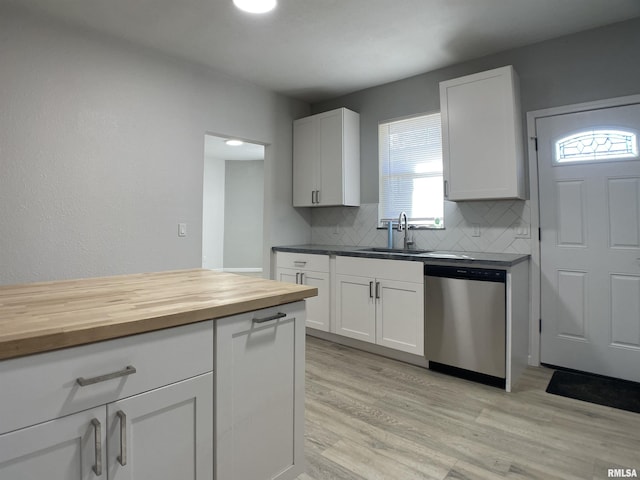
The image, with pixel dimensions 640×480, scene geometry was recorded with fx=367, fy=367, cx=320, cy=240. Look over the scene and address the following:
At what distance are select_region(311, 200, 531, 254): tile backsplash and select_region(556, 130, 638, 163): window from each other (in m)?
0.47

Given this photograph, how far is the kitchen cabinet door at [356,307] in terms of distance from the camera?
3295 mm

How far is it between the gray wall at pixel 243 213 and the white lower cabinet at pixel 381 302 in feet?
14.4

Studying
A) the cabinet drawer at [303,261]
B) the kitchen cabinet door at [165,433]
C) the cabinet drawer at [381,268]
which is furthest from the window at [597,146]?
the kitchen cabinet door at [165,433]

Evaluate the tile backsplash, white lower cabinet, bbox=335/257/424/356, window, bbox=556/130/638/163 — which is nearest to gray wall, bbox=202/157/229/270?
the tile backsplash

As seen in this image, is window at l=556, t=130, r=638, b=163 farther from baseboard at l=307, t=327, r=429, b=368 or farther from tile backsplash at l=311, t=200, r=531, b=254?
baseboard at l=307, t=327, r=429, b=368

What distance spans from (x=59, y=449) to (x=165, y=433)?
274mm

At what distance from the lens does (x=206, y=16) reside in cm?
265

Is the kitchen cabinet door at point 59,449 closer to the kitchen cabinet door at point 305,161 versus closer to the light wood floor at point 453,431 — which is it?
the light wood floor at point 453,431

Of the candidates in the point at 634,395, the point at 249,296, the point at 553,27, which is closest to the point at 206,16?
the point at 249,296

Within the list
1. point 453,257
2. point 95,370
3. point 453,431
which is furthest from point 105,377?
point 453,257

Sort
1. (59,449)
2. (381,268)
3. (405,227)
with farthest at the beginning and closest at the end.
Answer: (405,227) → (381,268) → (59,449)

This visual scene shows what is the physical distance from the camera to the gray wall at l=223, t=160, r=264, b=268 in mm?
7652

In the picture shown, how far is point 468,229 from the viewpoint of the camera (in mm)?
3367

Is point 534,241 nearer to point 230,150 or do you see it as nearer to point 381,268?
point 381,268
